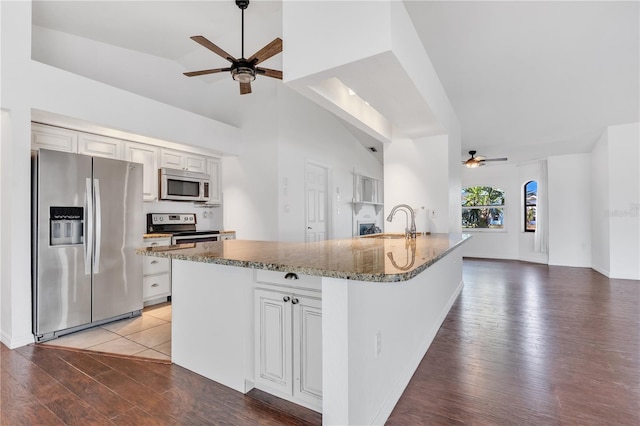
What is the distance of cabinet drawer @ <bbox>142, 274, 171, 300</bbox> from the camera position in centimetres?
361

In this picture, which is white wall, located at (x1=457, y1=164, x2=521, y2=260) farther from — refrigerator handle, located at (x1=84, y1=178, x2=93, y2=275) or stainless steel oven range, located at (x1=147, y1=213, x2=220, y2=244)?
refrigerator handle, located at (x1=84, y1=178, x2=93, y2=275)

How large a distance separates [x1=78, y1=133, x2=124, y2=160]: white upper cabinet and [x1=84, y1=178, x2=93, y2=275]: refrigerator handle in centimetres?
68

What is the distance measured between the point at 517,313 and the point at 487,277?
7.06ft

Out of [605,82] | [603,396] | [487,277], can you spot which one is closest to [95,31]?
[603,396]

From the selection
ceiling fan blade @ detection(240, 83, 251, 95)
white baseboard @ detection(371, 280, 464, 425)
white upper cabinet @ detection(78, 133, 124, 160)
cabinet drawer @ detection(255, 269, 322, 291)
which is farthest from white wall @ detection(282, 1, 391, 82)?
white upper cabinet @ detection(78, 133, 124, 160)

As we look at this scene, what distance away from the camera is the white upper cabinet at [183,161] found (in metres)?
4.14

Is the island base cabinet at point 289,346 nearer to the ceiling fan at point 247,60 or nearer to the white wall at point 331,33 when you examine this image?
the white wall at point 331,33

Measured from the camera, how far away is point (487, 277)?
542cm

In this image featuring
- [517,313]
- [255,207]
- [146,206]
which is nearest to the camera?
[517,313]

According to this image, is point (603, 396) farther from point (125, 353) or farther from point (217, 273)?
point (125, 353)

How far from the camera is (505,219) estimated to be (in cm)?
761

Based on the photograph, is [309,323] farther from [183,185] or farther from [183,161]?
[183,161]

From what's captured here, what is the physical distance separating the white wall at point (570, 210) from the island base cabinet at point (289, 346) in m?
7.02

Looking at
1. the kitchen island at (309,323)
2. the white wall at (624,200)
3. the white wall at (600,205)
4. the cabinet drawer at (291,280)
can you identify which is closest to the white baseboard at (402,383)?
the kitchen island at (309,323)
